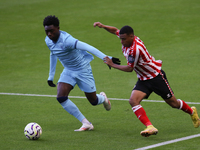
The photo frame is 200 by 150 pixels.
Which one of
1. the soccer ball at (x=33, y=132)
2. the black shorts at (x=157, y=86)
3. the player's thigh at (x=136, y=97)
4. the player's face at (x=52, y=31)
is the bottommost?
the soccer ball at (x=33, y=132)

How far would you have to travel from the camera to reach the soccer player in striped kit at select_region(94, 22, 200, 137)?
7.00 metres

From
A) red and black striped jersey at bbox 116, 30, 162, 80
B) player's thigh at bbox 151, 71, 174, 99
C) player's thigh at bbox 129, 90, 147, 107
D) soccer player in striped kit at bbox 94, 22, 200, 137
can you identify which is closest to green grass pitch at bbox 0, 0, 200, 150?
soccer player in striped kit at bbox 94, 22, 200, 137

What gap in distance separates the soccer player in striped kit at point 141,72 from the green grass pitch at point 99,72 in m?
0.50

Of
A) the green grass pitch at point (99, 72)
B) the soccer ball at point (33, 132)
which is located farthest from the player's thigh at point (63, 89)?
the soccer ball at point (33, 132)

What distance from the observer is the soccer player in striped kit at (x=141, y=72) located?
23.0ft

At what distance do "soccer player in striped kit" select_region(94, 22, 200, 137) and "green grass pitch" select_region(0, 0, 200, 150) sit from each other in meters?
0.50

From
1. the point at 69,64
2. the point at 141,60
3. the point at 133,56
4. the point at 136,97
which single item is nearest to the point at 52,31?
the point at 69,64

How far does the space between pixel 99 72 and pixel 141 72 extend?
24.1 ft

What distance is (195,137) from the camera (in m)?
7.04

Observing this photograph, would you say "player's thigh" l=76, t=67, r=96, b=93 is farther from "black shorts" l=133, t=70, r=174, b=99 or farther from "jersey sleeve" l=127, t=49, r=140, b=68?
"jersey sleeve" l=127, t=49, r=140, b=68

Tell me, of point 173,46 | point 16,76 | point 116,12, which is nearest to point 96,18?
point 116,12

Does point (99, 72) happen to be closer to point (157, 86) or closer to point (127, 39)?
point (157, 86)

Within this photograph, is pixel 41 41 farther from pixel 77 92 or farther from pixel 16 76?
pixel 77 92

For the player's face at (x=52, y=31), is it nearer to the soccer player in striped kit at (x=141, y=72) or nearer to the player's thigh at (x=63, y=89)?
the player's thigh at (x=63, y=89)
